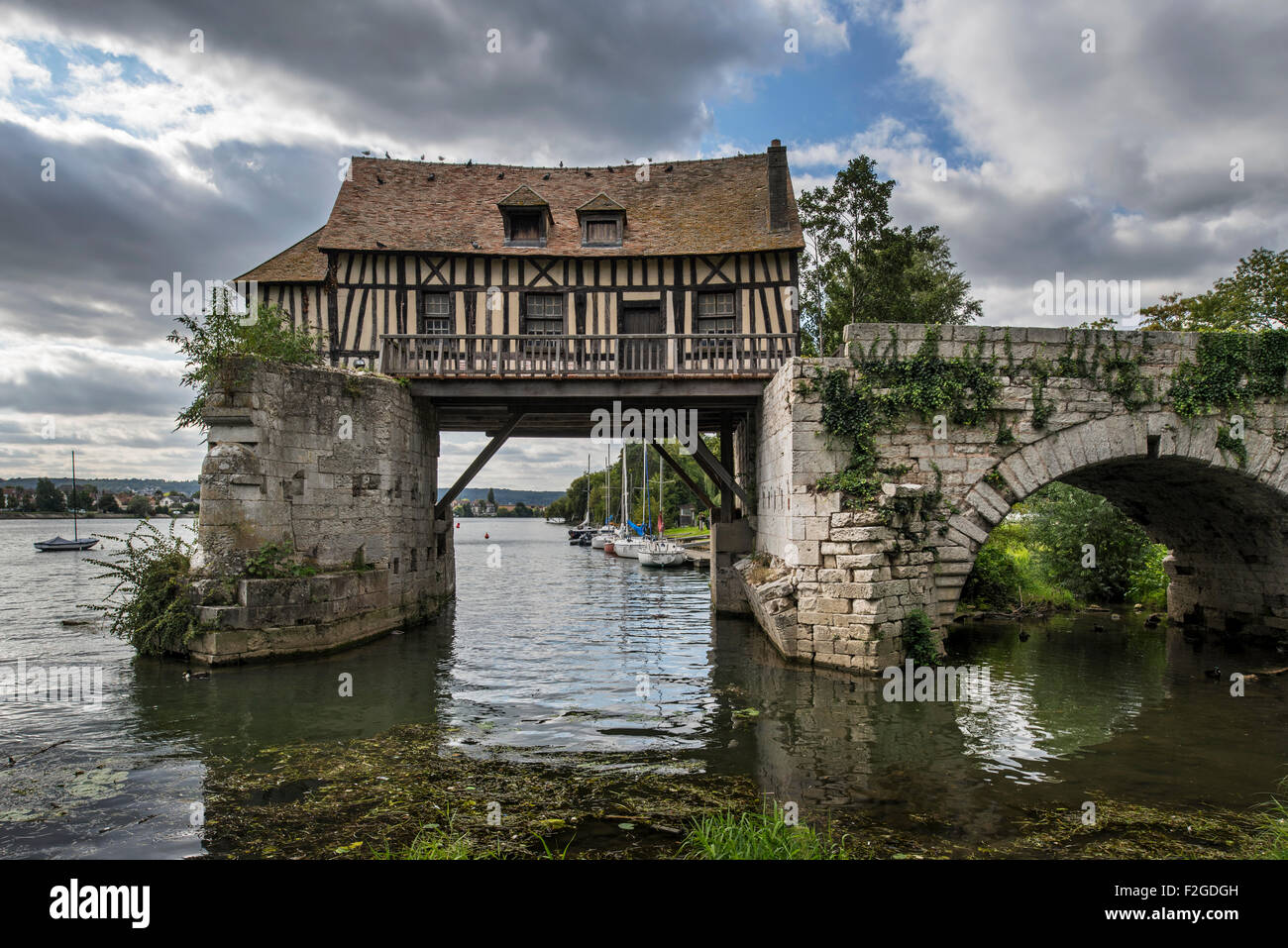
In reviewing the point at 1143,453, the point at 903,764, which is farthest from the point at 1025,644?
the point at 903,764

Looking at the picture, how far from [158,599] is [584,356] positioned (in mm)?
8142

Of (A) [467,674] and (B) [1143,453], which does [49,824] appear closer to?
(A) [467,674]

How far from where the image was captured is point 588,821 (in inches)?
191

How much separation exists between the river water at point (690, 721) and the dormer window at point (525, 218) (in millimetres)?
8654

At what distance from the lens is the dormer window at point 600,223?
51.6ft

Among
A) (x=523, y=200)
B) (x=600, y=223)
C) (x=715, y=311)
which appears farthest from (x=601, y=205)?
(x=715, y=311)

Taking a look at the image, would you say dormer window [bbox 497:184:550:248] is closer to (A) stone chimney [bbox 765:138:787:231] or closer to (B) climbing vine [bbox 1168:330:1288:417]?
(A) stone chimney [bbox 765:138:787:231]

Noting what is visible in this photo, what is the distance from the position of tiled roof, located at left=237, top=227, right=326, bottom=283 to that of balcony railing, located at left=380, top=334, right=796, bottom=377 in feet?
10.7

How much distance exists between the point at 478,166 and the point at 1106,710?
58.5 feet

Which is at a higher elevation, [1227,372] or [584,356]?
[584,356]

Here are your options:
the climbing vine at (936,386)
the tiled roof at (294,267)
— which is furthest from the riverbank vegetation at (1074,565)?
the tiled roof at (294,267)

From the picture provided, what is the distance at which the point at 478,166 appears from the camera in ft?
60.9

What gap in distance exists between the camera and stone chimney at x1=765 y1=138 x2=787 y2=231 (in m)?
15.7

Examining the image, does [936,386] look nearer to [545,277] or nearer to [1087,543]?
[1087,543]
